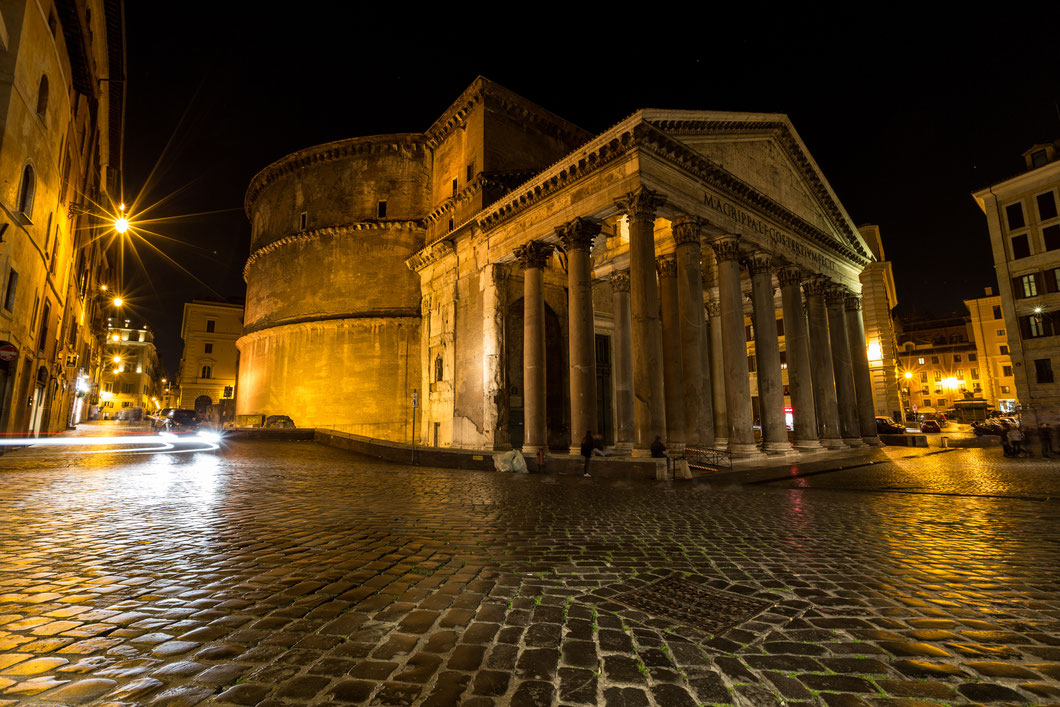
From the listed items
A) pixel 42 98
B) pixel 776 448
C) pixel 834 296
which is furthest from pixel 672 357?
pixel 42 98

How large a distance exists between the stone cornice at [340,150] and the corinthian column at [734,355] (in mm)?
19784

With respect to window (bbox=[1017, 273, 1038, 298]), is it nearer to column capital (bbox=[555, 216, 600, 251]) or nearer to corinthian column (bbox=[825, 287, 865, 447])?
corinthian column (bbox=[825, 287, 865, 447])

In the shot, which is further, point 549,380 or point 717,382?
point 549,380

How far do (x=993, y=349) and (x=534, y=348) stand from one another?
59.5m

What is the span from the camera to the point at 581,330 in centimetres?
1586

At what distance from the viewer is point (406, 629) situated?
9.96 feet

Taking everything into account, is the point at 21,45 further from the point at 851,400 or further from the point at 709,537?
the point at 851,400

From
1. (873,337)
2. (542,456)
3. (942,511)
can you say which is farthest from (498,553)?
(873,337)

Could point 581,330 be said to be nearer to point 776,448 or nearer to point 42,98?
point 776,448

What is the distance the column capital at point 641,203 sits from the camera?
47.0 feet

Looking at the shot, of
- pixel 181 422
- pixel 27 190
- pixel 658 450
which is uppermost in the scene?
pixel 27 190

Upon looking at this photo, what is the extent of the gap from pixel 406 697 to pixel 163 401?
12701cm

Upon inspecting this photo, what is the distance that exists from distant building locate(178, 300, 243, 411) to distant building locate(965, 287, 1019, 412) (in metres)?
81.0

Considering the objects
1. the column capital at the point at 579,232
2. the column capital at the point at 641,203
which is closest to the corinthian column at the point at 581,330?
the column capital at the point at 579,232
